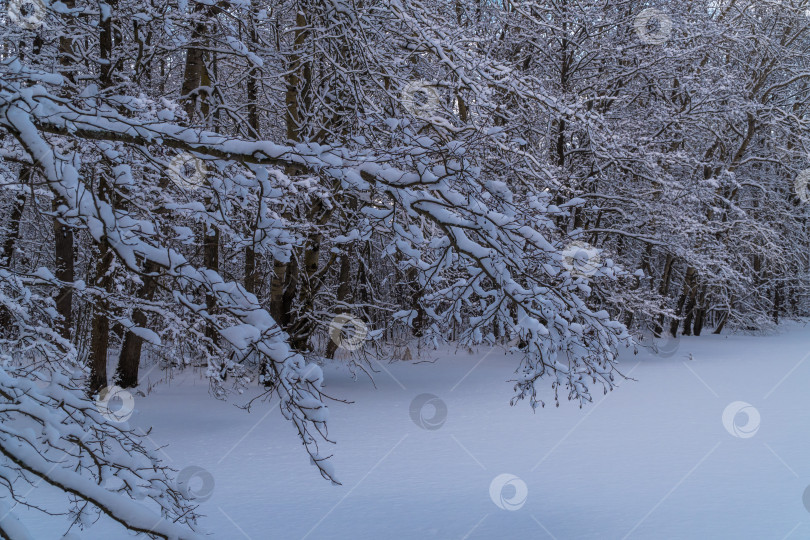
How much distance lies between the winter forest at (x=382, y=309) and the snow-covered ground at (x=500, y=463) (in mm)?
43

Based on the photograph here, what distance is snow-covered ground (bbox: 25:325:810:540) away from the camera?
4.98 metres

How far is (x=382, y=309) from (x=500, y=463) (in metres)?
3.20

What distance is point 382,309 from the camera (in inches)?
368

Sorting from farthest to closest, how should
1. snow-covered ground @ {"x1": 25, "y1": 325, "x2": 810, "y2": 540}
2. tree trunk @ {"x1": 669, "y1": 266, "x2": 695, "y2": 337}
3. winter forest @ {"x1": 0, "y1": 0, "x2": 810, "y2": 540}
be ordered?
1. tree trunk @ {"x1": 669, "y1": 266, "x2": 695, "y2": 337}
2. snow-covered ground @ {"x1": 25, "y1": 325, "x2": 810, "y2": 540}
3. winter forest @ {"x1": 0, "y1": 0, "x2": 810, "y2": 540}

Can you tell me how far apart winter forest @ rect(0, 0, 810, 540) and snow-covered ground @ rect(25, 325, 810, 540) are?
43 mm

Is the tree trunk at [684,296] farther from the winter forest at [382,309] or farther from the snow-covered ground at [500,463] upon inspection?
the snow-covered ground at [500,463]

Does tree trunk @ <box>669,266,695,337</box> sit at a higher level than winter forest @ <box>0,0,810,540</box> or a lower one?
lower

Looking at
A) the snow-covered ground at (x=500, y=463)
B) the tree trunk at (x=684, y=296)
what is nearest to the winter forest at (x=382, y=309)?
the snow-covered ground at (x=500, y=463)

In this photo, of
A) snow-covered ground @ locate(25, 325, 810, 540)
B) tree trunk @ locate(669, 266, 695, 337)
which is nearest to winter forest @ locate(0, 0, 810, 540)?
snow-covered ground @ locate(25, 325, 810, 540)

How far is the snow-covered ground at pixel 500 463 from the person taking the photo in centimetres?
498

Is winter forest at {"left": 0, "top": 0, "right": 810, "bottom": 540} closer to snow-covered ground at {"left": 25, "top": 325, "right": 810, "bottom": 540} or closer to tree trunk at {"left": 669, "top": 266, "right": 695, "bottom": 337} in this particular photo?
snow-covered ground at {"left": 25, "top": 325, "right": 810, "bottom": 540}

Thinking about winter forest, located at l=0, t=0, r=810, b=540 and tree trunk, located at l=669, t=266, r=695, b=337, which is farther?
tree trunk, located at l=669, t=266, r=695, b=337

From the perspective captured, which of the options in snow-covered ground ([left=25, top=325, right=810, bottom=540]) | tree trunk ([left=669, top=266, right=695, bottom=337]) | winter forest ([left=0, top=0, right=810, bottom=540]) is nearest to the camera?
winter forest ([left=0, top=0, right=810, bottom=540])

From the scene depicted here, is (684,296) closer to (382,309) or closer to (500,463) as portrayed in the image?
(382,309)
